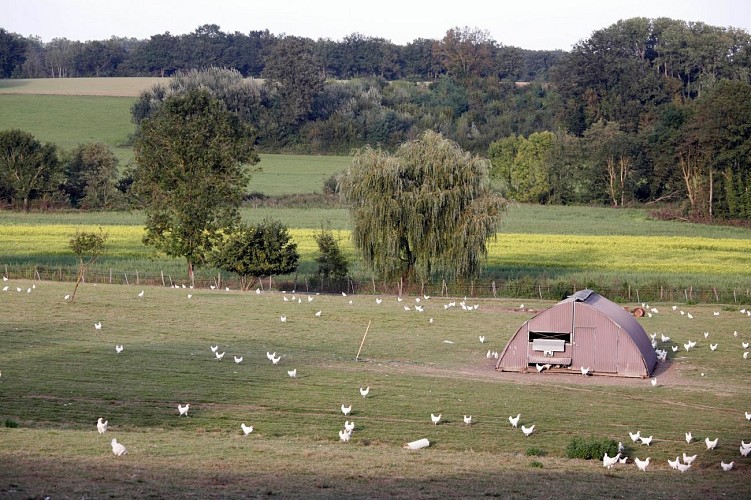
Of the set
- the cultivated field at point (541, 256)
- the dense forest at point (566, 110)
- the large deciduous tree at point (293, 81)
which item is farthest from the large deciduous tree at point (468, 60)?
the cultivated field at point (541, 256)

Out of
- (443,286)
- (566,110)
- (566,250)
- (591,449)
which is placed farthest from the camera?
(566,110)

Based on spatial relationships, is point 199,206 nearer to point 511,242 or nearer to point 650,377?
point 511,242

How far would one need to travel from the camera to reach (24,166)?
10281 cm

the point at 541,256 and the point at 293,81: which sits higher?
the point at 293,81

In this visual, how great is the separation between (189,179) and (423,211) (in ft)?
50.6

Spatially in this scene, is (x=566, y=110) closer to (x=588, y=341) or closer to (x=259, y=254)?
(x=259, y=254)

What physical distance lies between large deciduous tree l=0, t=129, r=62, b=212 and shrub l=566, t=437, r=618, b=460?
291ft

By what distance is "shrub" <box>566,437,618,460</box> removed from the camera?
76.8 ft

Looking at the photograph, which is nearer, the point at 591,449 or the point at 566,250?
the point at 591,449

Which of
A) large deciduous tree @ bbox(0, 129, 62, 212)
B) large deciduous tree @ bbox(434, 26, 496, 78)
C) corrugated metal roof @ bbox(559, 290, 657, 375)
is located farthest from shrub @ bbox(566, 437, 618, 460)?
large deciduous tree @ bbox(434, 26, 496, 78)

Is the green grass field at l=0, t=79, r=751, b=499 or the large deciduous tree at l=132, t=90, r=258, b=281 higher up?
the large deciduous tree at l=132, t=90, r=258, b=281

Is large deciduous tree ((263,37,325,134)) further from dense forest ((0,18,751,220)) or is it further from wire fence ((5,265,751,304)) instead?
wire fence ((5,265,751,304))

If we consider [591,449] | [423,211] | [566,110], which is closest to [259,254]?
[423,211]

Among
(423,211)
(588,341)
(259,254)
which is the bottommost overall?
(588,341)
